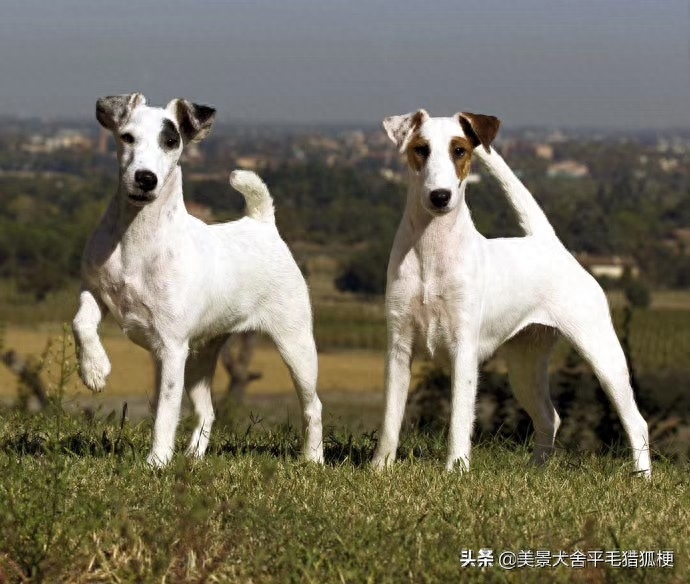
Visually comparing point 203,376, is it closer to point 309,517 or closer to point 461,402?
point 461,402

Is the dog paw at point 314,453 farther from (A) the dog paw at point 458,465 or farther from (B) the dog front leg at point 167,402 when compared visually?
(B) the dog front leg at point 167,402

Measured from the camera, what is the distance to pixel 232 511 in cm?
732

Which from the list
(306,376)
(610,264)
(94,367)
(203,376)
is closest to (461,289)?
(306,376)

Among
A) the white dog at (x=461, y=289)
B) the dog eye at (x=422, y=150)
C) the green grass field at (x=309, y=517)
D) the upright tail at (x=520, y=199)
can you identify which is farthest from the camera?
the upright tail at (x=520, y=199)

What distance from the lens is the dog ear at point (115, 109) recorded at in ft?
27.8

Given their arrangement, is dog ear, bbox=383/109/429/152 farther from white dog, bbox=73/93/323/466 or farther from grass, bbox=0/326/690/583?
grass, bbox=0/326/690/583

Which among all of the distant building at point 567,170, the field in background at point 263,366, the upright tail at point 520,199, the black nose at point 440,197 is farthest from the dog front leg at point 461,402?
the distant building at point 567,170

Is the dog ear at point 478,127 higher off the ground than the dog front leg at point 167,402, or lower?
higher

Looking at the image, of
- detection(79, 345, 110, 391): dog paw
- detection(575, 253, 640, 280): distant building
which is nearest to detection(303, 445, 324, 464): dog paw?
detection(79, 345, 110, 391): dog paw

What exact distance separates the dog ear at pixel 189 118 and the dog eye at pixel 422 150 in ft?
4.10

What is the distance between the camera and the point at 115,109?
849cm

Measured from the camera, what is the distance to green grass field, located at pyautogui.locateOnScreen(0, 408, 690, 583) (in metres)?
6.70

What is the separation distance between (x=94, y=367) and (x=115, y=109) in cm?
149

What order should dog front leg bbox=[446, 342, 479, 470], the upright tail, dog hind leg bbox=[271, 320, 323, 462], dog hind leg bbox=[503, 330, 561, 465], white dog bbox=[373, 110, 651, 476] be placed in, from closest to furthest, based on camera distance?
white dog bbox=[373, 110, 651, 476], dog front leg bbox=[446, 342, 479, 470], dog hind leg bbox=[271, 320, 323, 462], the upright tail, dog hind leg bbox=[503, 330, 561, 465]
